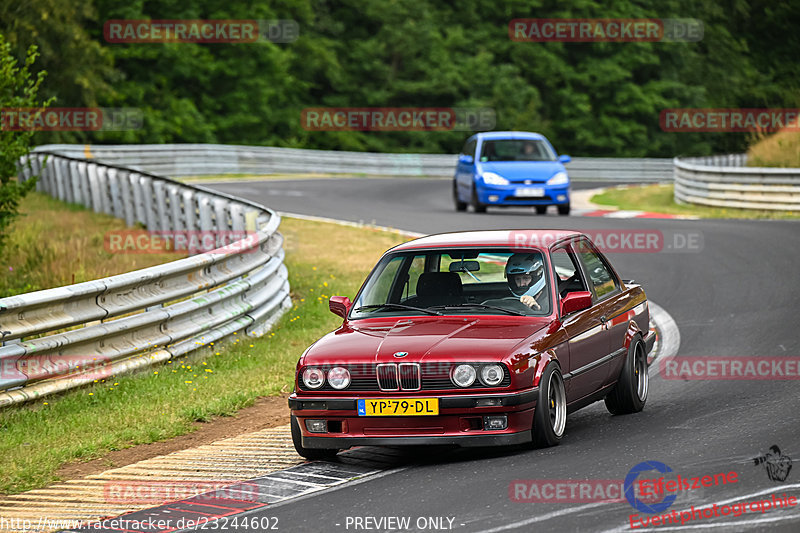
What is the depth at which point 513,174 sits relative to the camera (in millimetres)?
24156

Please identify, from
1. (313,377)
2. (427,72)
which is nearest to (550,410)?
(313,377)

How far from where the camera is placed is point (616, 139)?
63.3 meters

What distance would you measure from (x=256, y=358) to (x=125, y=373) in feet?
5.35

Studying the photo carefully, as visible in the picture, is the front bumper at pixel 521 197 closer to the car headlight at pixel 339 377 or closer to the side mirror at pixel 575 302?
the side mirror at pixel 575 302

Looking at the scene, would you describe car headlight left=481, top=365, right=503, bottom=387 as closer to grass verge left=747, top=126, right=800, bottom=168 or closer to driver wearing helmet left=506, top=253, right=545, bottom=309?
driver wearing helmet left=506, top=253, right=545, bottom=309

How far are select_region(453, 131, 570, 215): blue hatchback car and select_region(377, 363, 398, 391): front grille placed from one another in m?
16.9

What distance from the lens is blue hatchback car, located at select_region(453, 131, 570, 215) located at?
2397cm

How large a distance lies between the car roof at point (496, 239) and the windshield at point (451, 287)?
6cm

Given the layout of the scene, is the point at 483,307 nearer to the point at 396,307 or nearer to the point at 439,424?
the point at 396,307

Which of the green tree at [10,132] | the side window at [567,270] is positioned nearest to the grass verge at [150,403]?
the side window at [567,270]

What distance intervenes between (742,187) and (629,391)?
710 inches

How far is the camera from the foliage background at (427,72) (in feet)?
170

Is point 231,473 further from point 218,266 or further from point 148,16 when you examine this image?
point 148,16

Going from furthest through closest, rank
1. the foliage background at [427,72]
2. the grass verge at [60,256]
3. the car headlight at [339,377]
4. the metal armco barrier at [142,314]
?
the foliage background at [427,72] → the grass verge at [60,256] → the metal armco barrier at [142,314] → the car headlight at [339,377]
